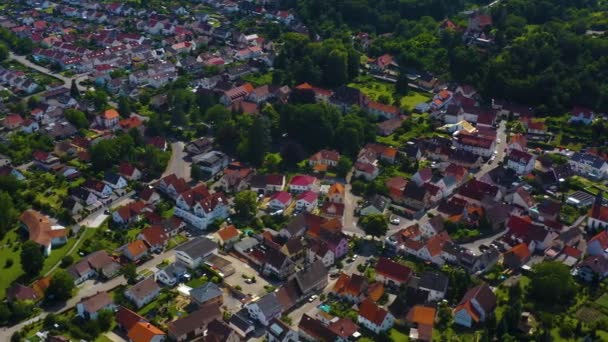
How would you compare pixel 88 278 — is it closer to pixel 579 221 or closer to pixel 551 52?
pixel 579 221

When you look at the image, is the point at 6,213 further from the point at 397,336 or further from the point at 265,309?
the point at 397,336

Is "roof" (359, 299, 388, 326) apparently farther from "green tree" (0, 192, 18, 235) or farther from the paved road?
"green tree" (0, 192, 18, 235)

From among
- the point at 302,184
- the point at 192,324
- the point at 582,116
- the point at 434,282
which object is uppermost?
the point at 434,282

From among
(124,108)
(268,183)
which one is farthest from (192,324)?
(124,108)

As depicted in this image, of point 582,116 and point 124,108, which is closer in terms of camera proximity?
point 582,116

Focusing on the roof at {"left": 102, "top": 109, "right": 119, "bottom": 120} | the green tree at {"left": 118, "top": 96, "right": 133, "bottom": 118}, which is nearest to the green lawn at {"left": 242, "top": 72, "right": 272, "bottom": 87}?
the green tree at {"left": 118, "top": 96, "right": 133, "bottom": 118}

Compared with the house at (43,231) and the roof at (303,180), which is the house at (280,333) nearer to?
the roof at (303,180)
